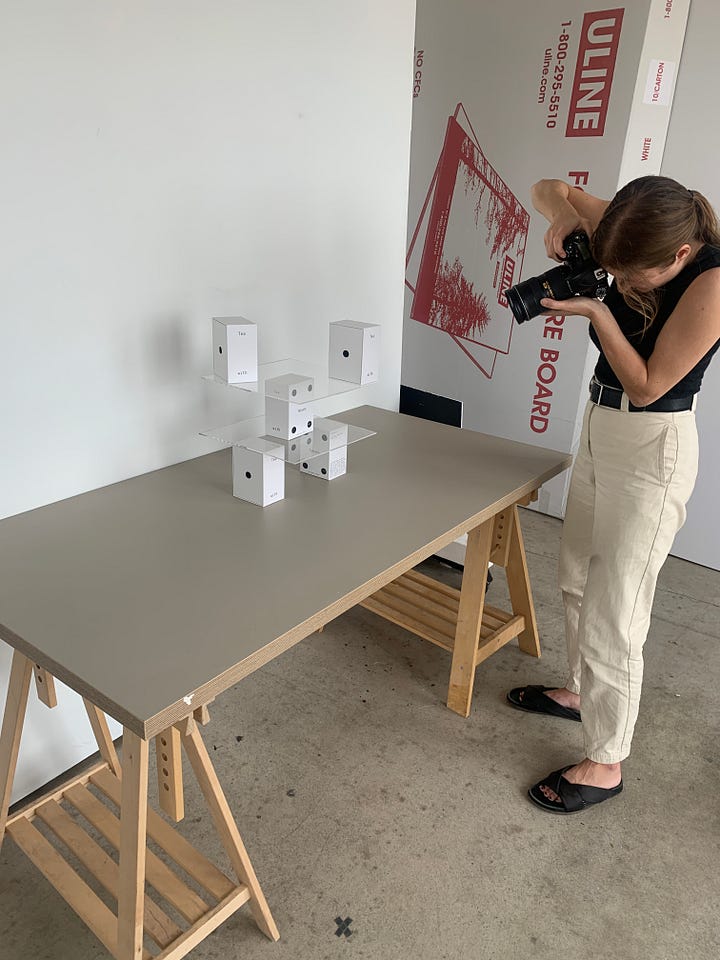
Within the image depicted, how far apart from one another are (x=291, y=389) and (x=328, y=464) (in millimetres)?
241

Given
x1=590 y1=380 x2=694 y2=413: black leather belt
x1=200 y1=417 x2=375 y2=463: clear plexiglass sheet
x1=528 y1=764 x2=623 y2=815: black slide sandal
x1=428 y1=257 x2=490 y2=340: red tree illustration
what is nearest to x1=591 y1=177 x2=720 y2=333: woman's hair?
x1=590 y1=380 x2=694 y2=413: black leather belt

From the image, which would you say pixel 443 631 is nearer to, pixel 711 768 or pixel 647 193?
pixel 711 768

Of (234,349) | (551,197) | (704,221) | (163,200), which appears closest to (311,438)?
(234,349)

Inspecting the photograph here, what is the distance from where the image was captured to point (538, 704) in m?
2.10

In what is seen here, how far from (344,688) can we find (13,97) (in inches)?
67.6

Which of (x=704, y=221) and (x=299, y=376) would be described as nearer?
(x=704, y=221)

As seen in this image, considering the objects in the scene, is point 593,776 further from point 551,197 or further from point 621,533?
point 551,197

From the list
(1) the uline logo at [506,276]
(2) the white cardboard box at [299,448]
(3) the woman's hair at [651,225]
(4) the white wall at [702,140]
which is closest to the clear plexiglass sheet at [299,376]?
(2) the white cardboard box at [299,448]

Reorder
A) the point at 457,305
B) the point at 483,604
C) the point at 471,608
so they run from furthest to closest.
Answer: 1. the point at 457,305
2. the point at 483,604
3. the point at 471,608

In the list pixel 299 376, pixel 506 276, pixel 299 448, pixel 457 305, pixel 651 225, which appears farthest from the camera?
pixel 457 305

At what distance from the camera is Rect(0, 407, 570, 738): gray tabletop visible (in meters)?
1.08

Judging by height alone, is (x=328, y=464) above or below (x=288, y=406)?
below

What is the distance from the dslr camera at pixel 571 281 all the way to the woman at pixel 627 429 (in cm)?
3

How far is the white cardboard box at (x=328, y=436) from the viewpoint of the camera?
1729 mm
